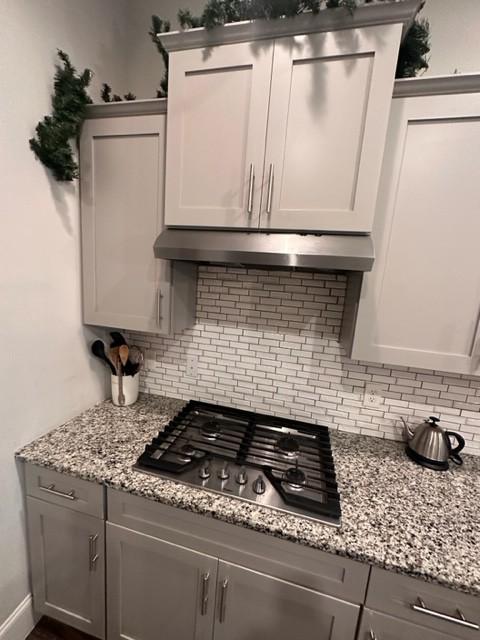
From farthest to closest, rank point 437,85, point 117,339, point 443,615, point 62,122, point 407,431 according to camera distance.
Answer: point 117,339 < point 407,431 < point 62,122 < point 437,85 < point 443,615

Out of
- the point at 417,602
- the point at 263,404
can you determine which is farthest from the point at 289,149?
the point at 417,602

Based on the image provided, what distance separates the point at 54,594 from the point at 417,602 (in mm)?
1500

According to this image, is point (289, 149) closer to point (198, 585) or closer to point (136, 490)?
point (136, 490)

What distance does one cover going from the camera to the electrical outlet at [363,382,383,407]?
1517 mm

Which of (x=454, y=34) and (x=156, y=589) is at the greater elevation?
(x=454, y=34)

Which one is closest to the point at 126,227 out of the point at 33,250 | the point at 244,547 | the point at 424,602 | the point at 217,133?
the point at 33,250

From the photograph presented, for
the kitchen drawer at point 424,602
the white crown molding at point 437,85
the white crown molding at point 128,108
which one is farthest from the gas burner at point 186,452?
the white crown molding at point 437,85

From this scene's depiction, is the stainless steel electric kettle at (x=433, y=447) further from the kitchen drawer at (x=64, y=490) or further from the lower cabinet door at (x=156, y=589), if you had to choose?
the kitchen drawer at (x=64, y=490)

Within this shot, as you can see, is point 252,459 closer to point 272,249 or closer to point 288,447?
point 288,447

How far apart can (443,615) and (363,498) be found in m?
0.34

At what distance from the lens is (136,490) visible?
1.10 meters

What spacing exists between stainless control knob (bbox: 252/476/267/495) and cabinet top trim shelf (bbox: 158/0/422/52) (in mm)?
1584

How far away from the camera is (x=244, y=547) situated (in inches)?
41.2

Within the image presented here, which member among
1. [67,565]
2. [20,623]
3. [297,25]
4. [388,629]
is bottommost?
[20,623]
